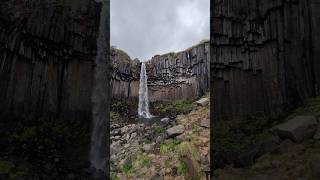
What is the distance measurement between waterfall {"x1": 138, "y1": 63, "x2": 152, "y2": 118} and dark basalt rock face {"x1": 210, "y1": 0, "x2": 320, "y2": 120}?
105 feet

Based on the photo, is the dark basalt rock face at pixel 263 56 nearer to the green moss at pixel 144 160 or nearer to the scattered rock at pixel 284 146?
the scattered rock at pixel 284 146

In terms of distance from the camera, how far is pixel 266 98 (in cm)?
1455

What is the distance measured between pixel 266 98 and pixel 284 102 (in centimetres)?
81

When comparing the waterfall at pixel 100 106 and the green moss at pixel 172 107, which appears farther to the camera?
the green moss at pixel 172 107

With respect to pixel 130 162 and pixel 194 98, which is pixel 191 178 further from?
pixel 194 98

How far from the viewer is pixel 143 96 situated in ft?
168

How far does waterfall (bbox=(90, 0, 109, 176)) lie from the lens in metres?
17.2

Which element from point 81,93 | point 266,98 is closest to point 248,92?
point 266,98

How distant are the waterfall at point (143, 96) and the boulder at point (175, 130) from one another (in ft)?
46.8

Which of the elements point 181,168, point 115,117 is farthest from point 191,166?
point 115,117

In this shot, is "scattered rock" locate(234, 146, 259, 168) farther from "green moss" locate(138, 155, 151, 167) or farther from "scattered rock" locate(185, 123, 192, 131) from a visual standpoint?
"scattered rock" locate(185, 123, 192, 131)

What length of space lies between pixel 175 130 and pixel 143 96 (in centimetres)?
1862

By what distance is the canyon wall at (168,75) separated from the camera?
49.2 metres

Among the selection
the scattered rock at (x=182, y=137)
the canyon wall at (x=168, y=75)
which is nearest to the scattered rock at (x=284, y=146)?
the scattered rock at (x=182, y=137)
